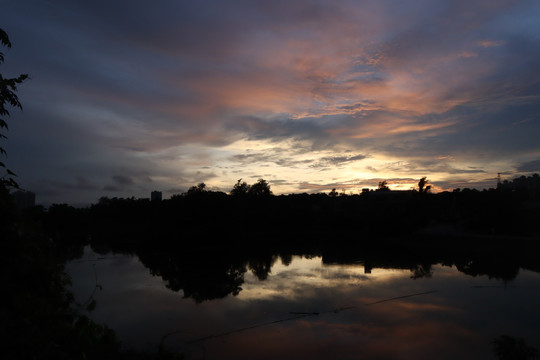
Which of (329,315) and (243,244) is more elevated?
(243,244)

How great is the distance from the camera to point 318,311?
1585 cm

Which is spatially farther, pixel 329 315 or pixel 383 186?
pixel 383 186

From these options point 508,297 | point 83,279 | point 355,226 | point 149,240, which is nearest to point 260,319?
point 508,297

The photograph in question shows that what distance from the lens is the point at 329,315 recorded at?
15.2m

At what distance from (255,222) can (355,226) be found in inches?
673

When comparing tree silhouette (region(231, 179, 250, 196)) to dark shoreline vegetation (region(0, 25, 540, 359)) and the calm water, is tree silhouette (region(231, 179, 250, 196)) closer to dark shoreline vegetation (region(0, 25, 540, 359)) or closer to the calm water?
dark shoreline vegetation (region(0, 25, 540, 359))

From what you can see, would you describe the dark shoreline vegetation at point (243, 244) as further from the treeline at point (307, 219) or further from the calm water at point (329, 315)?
the calm water at point (329, 315)

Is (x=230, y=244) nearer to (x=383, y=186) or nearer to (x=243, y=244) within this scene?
(x=243, y=244)

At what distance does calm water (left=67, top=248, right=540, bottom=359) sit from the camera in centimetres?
1184

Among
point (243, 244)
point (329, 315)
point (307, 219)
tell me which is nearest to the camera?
point (329, 315)

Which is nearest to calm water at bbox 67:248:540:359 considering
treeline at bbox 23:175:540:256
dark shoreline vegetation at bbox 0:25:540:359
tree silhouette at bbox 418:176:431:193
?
dark shoreline vegetation at bbox 0:25:540:359

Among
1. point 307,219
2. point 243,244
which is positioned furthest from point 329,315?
point 307,219

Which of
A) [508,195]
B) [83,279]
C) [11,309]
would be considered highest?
[508,195]

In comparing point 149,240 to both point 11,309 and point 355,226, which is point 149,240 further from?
point 11,309
